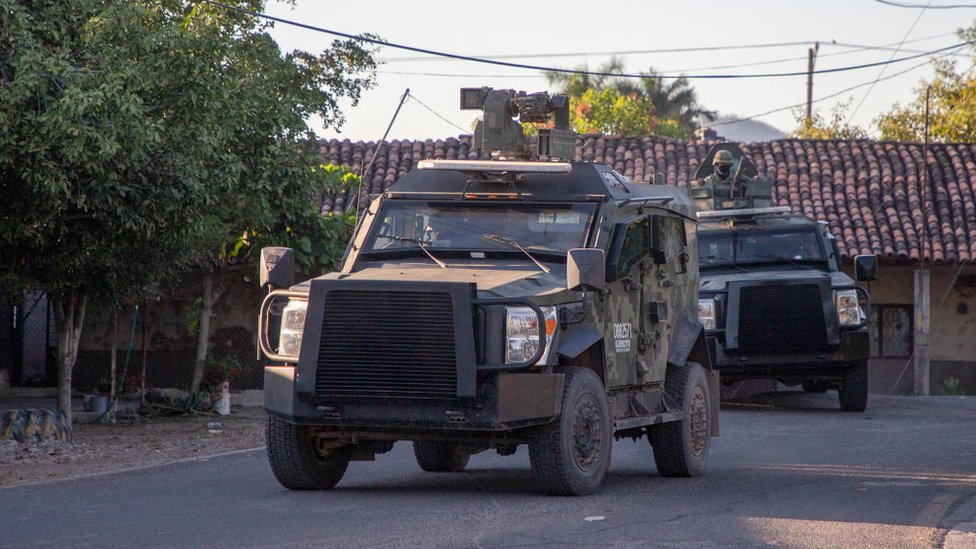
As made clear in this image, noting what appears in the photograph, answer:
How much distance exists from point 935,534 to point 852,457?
5.01m

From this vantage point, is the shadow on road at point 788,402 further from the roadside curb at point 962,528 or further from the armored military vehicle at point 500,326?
the roadside curb at point 962,528

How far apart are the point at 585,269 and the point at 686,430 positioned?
2.72 m

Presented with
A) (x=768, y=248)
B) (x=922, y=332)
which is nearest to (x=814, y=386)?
(x=768, y=248)

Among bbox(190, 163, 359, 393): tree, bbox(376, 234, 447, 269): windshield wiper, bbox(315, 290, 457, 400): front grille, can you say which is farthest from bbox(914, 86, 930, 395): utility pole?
bbox(315, 290, 457, 400): front grille

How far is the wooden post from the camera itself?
26.1 meters

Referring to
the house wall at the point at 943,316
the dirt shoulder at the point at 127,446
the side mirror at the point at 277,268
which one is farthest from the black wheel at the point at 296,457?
the house wall at the point at 943,316

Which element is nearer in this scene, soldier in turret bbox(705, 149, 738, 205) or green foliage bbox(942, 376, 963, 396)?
soldier in turret bbox(705, 149, 738, 205)

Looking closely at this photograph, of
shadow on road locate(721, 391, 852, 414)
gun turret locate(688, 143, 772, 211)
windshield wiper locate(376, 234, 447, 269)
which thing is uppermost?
gun turret locate(688, 143, 772, 211)

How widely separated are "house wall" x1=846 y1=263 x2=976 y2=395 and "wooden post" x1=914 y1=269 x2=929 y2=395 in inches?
60.1

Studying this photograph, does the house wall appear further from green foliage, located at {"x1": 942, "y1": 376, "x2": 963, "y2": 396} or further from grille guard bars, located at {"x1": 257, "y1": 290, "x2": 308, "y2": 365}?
grille guard bars, located at {"x1": 257, "y1": 290, "x2": 308, "y2": 365}

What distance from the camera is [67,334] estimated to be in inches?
663

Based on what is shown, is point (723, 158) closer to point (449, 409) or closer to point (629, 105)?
point (449, 409)

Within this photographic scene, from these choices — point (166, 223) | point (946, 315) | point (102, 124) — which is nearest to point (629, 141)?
point (946, 315)

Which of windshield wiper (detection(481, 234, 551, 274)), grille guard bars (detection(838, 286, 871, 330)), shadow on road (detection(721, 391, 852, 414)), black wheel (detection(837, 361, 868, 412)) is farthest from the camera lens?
shadow on road (detection(721, 391, 852, 414))
